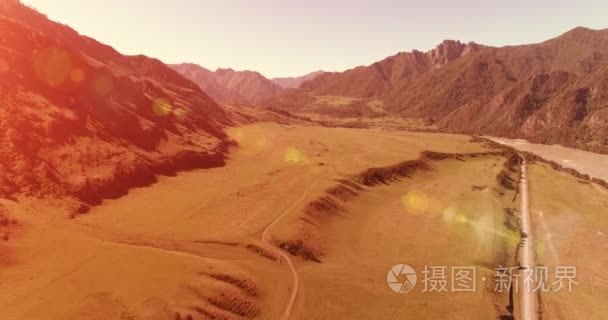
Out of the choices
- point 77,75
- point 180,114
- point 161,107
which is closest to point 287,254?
point 77,75

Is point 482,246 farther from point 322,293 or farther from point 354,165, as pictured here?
point 354,165

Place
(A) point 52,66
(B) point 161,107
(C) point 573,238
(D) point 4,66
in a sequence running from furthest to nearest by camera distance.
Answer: (B) point 161,107
(A) point 52,66
(C) point 573,238
(D) point 4,66

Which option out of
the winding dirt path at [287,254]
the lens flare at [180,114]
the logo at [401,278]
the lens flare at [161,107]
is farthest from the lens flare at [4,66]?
the logo at [401,278]

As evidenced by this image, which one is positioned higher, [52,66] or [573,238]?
[52,66]

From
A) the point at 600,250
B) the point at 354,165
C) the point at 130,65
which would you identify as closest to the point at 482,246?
the point at 600,250

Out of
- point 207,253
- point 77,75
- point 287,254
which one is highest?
point 77,75

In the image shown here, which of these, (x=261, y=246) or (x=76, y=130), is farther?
(x=76, y=130)

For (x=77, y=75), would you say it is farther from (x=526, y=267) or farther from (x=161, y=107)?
(x=526, y=267)

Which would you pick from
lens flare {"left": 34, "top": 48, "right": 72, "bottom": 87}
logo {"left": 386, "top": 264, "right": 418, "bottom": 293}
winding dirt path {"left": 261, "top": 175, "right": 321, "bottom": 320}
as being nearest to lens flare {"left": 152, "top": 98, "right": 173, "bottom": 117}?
lens flare {"left": 34, "top": 48, "right": 72, "bottom": 87}
